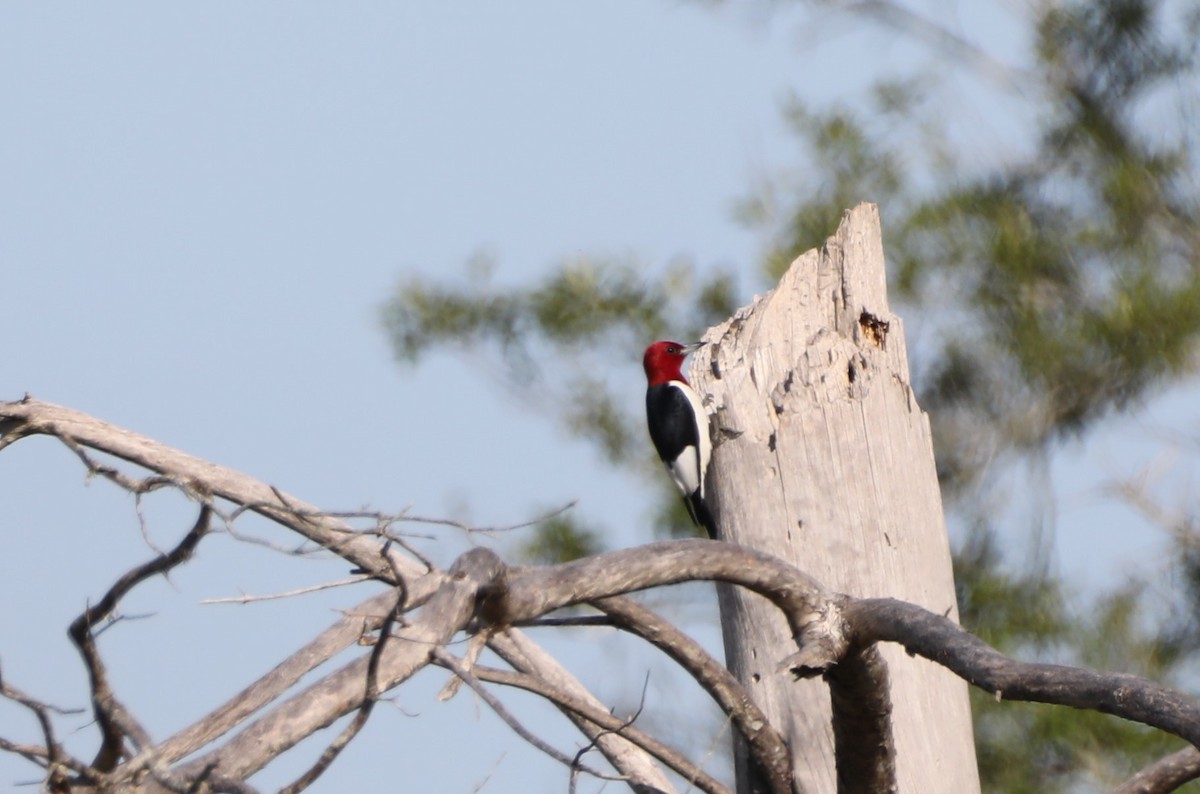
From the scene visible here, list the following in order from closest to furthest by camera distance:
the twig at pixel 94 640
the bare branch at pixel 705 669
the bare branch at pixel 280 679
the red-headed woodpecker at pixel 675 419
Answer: the bare branch at pixel 280 679
the twig at pixel 94 640
the bare branch at pixel 705 669
the red-headed woodpecker at pixel 675 419

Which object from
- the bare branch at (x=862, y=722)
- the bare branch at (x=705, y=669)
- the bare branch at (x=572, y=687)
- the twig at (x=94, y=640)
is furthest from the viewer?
the bare branch at (x=572, y=687)

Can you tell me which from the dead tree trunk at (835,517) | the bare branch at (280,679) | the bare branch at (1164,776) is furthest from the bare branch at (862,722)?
the bare branch at (280,679)

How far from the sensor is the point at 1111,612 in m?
6.52

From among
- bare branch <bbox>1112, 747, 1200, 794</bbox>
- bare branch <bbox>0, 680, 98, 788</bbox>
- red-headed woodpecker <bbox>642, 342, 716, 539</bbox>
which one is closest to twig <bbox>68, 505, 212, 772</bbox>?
bare branch <bbox>0, 680, 98, 788</bbox>

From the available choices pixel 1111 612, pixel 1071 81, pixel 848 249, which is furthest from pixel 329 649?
pixel 1071 81

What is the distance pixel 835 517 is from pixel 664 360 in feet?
10.9

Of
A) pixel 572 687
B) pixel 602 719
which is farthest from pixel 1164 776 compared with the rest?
pixel 572 687

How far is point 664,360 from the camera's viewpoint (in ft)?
20.6

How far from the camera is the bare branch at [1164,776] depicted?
266 cm

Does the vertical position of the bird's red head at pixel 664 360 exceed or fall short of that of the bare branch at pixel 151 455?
it exceeds it

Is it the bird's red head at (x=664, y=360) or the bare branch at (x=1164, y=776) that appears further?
the bird's red head at (x=664, y=360)

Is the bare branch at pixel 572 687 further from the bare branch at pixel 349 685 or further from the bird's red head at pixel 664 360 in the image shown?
the bird's red head at pixel 664 360

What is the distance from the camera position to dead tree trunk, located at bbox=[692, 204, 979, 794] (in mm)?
2941

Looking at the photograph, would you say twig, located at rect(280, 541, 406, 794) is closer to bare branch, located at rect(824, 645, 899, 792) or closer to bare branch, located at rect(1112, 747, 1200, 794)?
bare branch, located at rect(824, 645, 899, 792)
